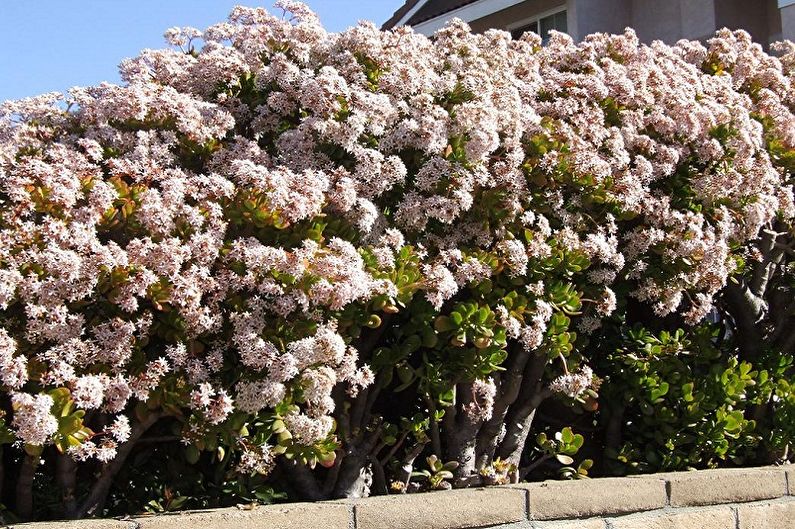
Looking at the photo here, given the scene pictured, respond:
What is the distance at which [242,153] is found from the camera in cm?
411

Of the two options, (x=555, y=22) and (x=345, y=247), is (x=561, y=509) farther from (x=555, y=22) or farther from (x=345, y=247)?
(x=555, y=22)

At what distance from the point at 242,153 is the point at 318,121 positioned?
0.39 m

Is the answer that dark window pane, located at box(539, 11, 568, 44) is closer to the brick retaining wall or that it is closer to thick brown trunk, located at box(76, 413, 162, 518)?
the brick retaining wall

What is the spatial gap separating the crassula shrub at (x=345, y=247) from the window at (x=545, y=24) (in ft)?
41.3

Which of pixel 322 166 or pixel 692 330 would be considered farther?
pixel 692 330

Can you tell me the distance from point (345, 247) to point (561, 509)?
1.42 meters

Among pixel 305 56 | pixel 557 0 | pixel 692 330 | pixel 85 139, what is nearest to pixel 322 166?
pixel 305 56

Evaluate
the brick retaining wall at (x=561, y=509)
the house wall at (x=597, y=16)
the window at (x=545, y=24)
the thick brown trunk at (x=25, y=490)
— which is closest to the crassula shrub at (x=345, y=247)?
the thick brown trunk at (x=25, y=490)

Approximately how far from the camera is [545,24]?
59.2 feet

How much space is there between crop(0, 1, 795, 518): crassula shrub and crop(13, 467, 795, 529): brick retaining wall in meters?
0.23

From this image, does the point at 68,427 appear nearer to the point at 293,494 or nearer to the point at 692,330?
the point at 293,494

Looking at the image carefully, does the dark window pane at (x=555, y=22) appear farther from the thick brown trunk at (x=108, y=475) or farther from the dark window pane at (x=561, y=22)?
the thick brown trunk at (x=108, y=475)

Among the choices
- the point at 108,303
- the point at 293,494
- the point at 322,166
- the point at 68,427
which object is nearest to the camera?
the point at 68,427

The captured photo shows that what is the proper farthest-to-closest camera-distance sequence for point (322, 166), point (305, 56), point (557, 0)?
point (557, 0), point (305, 56), point (322, 166)
